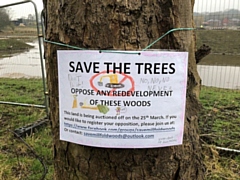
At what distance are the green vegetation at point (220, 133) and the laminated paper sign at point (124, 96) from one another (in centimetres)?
188

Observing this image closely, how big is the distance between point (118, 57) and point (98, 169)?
485 millimetres

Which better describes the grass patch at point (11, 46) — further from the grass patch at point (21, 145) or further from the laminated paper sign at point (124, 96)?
the laminated paper sign at point (124, 96)

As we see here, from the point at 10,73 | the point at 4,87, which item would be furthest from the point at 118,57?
the point at 10,73

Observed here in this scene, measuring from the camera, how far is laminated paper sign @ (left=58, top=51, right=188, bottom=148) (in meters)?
0.99

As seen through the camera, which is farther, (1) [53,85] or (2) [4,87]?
(2) [4,87]

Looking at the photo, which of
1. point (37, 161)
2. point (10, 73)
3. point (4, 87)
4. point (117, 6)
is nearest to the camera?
point (117, 6)

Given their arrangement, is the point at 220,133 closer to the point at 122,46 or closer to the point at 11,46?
the point at 122,46

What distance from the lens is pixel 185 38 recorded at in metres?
1.09

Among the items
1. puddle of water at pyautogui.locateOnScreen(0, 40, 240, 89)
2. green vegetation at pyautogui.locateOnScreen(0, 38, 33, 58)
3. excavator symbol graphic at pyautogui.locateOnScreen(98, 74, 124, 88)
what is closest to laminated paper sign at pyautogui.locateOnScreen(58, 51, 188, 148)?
excavator symbol graphic at pyautogui.locateOnScreen(98, 74, 124, 88)

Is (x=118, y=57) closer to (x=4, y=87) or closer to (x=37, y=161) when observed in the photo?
(x=37, y=161)

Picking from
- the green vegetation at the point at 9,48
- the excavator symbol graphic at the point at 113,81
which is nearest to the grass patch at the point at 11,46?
the green vegetation at the point at 9,48

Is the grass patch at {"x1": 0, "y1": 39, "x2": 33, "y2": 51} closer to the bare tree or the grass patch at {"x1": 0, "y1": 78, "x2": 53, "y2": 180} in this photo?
the bare tree

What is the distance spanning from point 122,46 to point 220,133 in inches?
118

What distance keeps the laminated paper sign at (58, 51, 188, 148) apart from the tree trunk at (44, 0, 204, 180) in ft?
0.15
